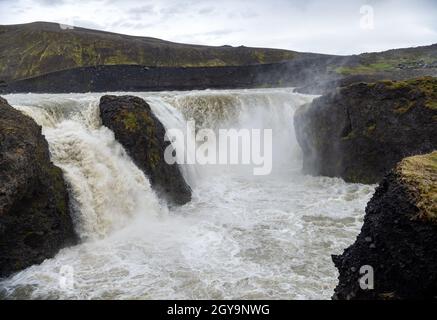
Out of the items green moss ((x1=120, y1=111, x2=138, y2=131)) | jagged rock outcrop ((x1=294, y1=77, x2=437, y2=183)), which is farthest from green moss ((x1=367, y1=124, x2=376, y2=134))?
green moss ((x1=120, y1=111, x2=138, y2=131))

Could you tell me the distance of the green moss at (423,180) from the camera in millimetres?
5930

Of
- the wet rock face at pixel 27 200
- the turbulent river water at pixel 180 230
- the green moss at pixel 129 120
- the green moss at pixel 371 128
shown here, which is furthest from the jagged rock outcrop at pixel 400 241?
the green moss at pixel 371 128

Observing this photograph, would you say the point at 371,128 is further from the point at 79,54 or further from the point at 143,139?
the point at 79,54

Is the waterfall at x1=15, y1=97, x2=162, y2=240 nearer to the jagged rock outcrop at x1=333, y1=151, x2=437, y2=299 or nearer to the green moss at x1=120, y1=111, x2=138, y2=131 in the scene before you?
the green moss at x1=120, y1=111, x2=138, y2=131

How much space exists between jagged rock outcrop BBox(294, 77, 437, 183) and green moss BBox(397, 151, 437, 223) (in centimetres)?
1195

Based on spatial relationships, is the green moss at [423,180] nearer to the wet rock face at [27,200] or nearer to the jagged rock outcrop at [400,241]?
the jagged rock outcrop at [400,241]

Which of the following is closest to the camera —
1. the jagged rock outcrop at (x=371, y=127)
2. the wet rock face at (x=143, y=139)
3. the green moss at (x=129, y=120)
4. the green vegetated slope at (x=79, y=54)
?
the wet rock face at (x=143, y=139)

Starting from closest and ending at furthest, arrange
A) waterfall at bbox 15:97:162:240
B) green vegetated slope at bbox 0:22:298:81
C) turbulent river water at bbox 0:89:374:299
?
1. turbulent river water at bbox 0:89:374:299
2. waterfall at bbox 15:97:162:240
3. green vegetated slope at bbox 0:22:298:81

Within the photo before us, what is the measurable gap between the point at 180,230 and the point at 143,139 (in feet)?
15.0

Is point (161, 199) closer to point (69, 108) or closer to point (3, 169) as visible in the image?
point (69, 108)

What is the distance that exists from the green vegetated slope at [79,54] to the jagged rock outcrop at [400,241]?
1953 inches

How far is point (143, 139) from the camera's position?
1742cm

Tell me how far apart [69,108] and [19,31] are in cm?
5083

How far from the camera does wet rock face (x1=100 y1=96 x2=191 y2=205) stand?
17.0 metres
